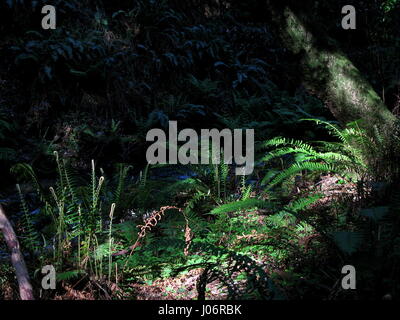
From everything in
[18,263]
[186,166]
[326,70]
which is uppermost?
[326,70]

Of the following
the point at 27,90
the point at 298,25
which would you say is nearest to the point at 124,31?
the point at 27,90

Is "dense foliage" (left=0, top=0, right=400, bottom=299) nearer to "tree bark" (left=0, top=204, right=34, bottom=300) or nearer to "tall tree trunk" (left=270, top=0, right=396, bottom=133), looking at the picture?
"tall tree trunk" (left=270, top=0, right=396, bottom=133)

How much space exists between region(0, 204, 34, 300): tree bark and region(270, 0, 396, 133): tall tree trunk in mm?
3801

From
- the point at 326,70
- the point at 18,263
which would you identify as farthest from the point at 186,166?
the point at 18,263

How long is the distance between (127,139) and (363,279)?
193 inches

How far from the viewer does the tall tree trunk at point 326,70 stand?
14.6 ft

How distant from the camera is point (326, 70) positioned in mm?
4574

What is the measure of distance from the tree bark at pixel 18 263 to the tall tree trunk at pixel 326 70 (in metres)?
3.80

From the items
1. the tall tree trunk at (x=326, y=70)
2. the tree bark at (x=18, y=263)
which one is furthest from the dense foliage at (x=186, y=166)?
the tree bark at (x=18, y=263)

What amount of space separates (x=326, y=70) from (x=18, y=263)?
157 inches

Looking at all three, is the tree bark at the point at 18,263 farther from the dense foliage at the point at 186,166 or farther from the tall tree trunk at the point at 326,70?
the tall tree trunk at the point at 326,70

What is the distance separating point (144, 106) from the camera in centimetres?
776

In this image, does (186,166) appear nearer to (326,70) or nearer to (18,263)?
(326,70)
